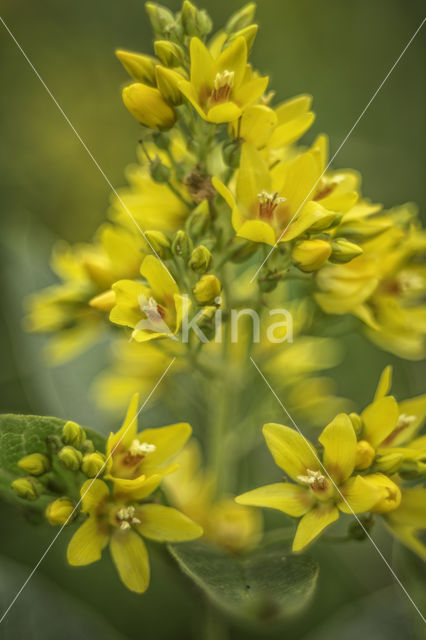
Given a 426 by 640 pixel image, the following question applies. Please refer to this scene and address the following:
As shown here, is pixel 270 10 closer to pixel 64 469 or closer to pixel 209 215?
pixel 209 215

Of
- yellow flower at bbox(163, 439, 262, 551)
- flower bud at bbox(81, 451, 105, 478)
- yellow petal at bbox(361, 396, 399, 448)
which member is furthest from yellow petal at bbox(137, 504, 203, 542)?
yellow petal at bbox(361, 396, 399, 448)

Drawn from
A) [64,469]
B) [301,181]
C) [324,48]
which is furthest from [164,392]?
[324,48]

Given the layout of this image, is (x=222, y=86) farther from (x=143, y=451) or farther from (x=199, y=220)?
(x=143, y=451)

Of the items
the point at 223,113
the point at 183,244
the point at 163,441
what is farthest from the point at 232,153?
the point at 163,441

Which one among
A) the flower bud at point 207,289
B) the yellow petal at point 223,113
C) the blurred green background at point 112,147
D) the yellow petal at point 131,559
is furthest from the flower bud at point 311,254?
the blurred green background at point 112,147

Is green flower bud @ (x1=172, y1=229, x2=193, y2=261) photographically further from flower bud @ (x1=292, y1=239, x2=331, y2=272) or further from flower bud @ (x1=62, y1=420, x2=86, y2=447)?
flower bud @ (x1=62, y1=420, x2=86, y2=447)

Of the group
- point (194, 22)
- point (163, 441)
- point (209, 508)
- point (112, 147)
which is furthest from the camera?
point (112, 147)

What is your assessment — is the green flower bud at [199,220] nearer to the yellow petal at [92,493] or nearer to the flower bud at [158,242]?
the flower bud at [158,242]
